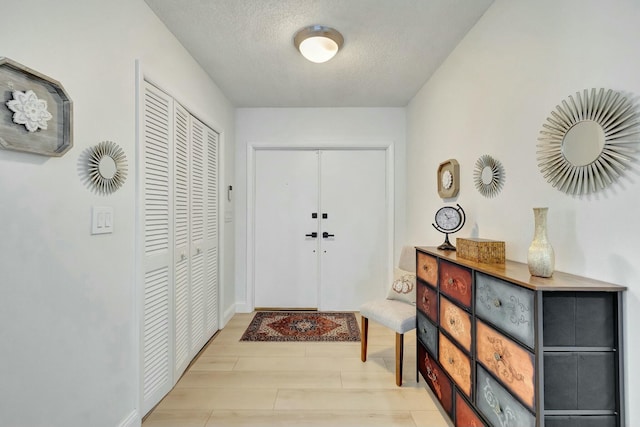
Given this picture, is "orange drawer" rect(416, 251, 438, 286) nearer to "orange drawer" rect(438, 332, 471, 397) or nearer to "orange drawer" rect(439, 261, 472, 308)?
"orange drawer" rect(439, 261, 472, 308)

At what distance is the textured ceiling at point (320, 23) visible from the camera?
170 centimetres

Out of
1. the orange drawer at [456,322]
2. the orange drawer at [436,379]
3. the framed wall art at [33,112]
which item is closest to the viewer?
the framed wall art at [33,112]

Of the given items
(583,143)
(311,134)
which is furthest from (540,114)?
(311,134)

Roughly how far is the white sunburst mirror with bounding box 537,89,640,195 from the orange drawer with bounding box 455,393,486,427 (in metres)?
1.07

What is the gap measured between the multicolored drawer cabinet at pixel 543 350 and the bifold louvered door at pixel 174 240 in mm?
1795

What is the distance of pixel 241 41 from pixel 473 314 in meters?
2.26

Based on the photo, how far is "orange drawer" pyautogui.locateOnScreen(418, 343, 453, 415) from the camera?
→ 155cm

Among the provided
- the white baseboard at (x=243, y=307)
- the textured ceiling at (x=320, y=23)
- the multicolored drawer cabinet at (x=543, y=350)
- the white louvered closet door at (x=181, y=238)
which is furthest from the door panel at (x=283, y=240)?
the multicolored drawer cabinet at (x=543, y=350)

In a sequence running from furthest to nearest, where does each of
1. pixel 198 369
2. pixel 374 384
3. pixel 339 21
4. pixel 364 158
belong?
pixel 364 158
pixel 198 369
pixel 374 384
pixel 339 21

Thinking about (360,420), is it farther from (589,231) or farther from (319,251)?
(319,251)

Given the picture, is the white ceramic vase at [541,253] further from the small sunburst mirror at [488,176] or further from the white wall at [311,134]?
the white wall at [311,134]

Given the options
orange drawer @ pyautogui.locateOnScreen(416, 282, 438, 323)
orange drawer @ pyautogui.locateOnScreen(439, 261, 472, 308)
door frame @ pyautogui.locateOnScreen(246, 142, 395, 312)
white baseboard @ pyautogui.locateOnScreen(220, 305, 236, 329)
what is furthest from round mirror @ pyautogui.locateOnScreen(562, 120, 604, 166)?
white baseboard @ pyautogui.locateOnScreen(220, 305, 236, 329)

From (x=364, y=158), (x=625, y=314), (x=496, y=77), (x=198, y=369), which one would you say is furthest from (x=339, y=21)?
(x=198, y=369)

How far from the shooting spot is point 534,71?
136 centimetres
